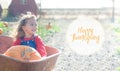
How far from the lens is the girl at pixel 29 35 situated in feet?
14.8

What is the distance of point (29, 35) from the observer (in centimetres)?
464

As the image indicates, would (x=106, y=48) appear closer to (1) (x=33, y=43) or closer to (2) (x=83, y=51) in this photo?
(2) (x=83, y=51)

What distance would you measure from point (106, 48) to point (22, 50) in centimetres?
457

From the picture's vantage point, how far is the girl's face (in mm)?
4488

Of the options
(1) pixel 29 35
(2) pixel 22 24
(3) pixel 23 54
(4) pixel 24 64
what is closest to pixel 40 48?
(1) pixel 29 35

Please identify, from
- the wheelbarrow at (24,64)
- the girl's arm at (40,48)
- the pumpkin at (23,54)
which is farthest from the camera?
the girl's arm at (40,48)

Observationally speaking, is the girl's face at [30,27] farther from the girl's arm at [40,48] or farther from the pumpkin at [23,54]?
the pumpkin at [23,54]

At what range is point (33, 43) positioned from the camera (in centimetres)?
463

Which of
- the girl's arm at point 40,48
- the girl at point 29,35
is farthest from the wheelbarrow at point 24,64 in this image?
the girl at point 29,35

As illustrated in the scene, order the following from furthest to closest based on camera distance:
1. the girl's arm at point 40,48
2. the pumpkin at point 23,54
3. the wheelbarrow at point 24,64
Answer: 1. the girl's arm at point 40,48
2. the pumpkin at point 23,54
3. the wheelbarrow at point 24,64

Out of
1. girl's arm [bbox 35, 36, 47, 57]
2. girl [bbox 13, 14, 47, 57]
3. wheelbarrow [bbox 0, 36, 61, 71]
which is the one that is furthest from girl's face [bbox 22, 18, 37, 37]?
wheelbarrow [bbox 0, 36, 61, 71]

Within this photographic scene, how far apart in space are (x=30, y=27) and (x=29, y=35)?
0.50 feet

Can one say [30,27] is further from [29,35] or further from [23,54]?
[23,54]

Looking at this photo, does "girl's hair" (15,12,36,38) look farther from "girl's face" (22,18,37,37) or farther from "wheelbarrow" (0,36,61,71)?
"wheelbarrow" (0,36,61,71)
